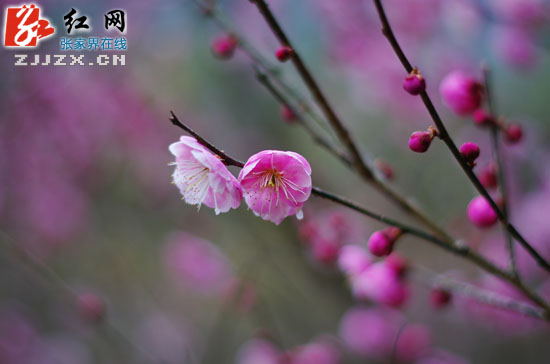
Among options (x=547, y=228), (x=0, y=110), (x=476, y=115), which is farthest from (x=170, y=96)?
(x=476, y=115)

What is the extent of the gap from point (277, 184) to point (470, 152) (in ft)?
1.04

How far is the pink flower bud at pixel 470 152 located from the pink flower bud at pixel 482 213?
0.77ft

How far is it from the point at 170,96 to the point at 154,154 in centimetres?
71

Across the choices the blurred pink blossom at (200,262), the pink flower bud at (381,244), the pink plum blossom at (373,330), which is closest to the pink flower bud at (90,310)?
the pink plum blossom at (373,330)

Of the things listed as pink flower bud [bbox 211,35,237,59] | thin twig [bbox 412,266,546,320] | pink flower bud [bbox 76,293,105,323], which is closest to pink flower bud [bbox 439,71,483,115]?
thin twig [bbox 412,266,546,320]

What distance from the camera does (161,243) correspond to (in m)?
4.09

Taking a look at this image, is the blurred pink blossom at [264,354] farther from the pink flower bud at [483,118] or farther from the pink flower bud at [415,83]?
the pink flower bud at [415,83]

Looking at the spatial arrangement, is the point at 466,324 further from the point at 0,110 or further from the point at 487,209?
the point at 0,110

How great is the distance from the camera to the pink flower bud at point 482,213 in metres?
0.86

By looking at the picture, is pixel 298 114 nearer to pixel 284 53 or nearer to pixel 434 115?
pixel 284 53

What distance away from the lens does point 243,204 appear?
253 cm

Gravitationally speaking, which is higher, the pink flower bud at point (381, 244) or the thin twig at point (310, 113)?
the thin twig at point (310, 113)

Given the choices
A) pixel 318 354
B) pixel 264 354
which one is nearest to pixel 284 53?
pixel 318 354

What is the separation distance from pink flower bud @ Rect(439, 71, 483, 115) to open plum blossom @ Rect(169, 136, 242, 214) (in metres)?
0.62
